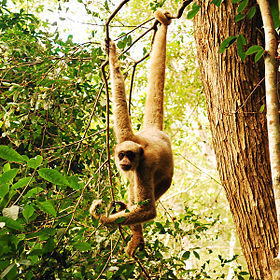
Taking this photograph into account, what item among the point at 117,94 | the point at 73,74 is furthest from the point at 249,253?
the point at 73,74

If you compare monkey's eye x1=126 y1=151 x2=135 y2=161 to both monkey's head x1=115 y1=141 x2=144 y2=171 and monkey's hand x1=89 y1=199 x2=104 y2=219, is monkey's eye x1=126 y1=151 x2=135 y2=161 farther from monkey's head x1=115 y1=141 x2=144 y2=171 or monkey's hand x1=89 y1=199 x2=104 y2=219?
monkey's hand x1=89 y1=199 x2=104 y2=219

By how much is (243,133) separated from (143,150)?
3.86 ft

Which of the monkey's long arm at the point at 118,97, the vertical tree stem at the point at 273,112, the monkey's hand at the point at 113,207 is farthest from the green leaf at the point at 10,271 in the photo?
the monkey's long arm at the point at 118,97

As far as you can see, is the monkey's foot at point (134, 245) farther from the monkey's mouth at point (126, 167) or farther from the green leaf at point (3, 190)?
the green leaf at point (3, 190)

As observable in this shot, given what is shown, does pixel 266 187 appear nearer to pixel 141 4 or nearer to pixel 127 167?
pixel 127 167

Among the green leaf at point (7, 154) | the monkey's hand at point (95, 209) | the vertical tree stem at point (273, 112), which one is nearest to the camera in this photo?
the green leaf at point (7, 154)

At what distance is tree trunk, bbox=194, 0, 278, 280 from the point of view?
9.45ft

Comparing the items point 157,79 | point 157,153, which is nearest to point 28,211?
point 157,153

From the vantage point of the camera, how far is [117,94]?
3363 mm

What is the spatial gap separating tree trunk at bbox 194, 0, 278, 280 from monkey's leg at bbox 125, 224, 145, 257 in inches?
47.4

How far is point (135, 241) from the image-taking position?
3.67m

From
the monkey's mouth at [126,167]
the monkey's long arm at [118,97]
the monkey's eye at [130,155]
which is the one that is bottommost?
the monkey's mouth at [126,167]

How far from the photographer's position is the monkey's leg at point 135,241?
11.4ft

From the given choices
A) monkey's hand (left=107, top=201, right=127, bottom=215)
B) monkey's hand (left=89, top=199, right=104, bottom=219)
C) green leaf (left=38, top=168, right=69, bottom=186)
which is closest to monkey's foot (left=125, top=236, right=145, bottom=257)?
monkey's hand (left=107, top=201, right=127, bottom=215)
